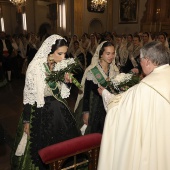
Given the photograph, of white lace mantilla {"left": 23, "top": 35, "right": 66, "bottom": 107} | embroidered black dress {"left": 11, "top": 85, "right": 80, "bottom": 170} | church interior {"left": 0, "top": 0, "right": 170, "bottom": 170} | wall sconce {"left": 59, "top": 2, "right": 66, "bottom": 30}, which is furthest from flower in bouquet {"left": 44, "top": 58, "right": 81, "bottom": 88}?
wall sconce {"left": 59, "top": 2, "right": 66, "bottom": 30}

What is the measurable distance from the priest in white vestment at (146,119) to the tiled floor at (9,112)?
2.20 metres

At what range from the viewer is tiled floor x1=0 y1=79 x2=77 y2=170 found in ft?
12.3

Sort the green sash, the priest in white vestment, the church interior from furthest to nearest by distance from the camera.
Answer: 1. the church interior
2. the green sash
3. the priest in white vestment

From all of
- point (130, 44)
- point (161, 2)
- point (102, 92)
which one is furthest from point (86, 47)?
point (102, 92)

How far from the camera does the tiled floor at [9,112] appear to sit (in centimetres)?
375

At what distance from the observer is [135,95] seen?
1.76 metres

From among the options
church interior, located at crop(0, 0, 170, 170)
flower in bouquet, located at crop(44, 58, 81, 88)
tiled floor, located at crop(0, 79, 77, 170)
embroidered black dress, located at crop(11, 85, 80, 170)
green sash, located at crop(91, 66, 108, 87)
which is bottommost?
tiled floor, located at crop(0, 79, 77, 170)

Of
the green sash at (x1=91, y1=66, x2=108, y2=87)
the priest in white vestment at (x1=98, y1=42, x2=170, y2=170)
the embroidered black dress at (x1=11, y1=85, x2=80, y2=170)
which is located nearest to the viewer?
the priest in white vestment at (x1=98, y1=42, x2=170, y2=170)

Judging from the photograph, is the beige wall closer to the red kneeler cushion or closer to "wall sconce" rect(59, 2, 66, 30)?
"wall sconce" rect(59, 2, 66, 30)

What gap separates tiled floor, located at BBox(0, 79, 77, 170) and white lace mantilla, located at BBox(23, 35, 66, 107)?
4.88 feet

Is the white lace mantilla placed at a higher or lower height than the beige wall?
lower

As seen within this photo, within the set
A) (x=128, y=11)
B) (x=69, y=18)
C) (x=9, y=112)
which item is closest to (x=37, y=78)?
(x=9, y=112)

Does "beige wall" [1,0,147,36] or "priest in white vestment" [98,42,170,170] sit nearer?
"priest in white vestment" [98,42,170,170]

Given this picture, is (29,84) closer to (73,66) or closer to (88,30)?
(73,66)
